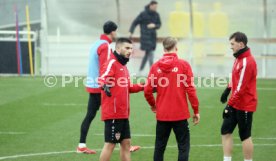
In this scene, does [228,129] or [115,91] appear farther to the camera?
[228,129]

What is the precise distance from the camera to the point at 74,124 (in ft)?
50.6

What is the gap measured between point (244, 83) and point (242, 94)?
166mm

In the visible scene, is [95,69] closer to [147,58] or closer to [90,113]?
[90,113]

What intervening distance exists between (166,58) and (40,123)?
629 cm

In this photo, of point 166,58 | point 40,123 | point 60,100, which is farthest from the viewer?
point 60,100

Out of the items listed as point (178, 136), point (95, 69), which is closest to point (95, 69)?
point (95, 69)

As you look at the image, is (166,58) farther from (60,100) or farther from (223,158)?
(60,100)

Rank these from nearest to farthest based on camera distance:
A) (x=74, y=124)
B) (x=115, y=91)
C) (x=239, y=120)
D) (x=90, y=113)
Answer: (x=115, y=91), (x=239, y=120), (x=90, y=113), (x=74, y=124)

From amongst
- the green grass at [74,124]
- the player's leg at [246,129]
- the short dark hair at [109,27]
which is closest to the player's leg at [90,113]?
the green grass at [74,124]

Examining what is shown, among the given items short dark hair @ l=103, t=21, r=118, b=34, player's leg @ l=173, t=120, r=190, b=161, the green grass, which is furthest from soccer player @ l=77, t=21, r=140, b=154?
player's leg @ l=173, t=120, r=190, b=161

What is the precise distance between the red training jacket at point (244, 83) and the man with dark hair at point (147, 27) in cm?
1378

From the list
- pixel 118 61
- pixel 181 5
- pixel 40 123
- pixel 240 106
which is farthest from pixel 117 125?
pixel 181 5

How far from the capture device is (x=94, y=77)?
12.4 m

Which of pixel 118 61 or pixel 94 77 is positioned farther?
pixel 94 77
